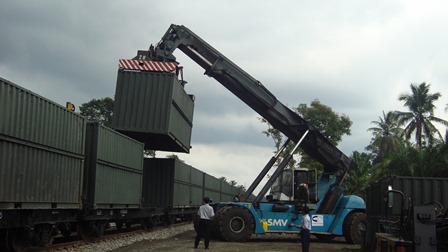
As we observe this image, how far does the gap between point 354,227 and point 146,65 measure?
9042 mm

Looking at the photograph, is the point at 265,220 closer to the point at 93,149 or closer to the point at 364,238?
the point at 364,238

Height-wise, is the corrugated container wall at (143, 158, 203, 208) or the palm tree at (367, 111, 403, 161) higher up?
the palm tree at (367, 111, 403, 161)

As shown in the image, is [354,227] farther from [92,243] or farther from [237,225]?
[92,243]

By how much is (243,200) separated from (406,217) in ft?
35.0

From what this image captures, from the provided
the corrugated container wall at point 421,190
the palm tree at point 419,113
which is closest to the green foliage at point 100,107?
the palm tree at point 419,113

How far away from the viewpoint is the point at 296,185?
17.7 meters

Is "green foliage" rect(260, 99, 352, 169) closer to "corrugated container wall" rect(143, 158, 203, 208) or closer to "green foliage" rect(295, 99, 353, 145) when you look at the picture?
"green foliage" rect(295, 99, 353, 145)

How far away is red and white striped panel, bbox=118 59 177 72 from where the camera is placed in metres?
17.7

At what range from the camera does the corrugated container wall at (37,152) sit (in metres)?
10.2

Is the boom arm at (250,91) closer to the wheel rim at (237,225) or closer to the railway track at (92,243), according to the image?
the wheel rim at (237,225)

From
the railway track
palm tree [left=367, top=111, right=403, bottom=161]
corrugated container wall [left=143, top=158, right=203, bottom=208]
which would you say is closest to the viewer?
the railway track

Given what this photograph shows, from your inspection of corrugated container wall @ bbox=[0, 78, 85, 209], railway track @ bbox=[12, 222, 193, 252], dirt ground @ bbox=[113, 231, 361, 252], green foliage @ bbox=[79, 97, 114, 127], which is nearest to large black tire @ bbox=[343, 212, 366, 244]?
dirt ground @ bbox=[113, 231, 361, 252]

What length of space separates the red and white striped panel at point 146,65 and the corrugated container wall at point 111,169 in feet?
8.01

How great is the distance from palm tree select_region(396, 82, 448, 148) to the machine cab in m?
30.1
